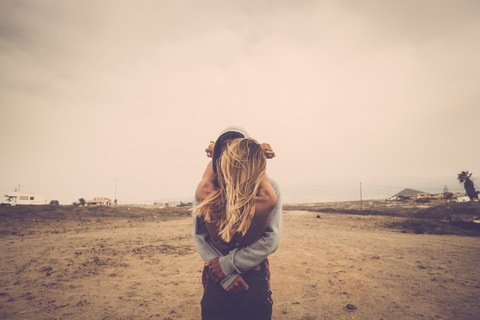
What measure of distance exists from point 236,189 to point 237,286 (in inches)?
27.6

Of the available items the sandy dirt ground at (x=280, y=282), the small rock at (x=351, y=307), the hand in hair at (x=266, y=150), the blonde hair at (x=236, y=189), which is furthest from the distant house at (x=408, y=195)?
the blonde hair at (x=236, y=189)

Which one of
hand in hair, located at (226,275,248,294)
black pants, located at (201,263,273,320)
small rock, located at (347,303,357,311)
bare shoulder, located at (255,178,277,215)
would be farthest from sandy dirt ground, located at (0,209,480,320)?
bare shoulder, located at (255,178,277,215)

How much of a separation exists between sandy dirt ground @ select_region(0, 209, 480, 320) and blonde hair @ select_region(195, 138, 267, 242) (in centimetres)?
322

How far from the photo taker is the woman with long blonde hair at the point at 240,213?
1644mm

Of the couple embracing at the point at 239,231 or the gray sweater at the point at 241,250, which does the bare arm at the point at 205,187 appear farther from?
the gray sweater at the point at 241,250

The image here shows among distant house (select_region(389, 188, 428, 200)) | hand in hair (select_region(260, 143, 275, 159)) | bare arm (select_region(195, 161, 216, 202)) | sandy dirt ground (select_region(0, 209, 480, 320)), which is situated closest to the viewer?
bare arm (select_region(195, 161, 216, 202))

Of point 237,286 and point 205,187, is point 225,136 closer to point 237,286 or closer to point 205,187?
point 205,187

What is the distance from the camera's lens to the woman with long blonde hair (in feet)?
5.39

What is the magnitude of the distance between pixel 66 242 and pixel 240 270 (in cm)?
1137

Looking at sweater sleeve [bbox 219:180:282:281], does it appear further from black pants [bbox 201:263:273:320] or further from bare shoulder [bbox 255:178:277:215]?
bare shoulder [bbox 255:178:277:215]

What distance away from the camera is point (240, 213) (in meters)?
1.64

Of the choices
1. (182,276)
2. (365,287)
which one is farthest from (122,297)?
(365,287)

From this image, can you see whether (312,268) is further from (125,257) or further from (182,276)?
(125,257)

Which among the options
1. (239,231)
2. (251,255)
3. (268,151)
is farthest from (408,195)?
(239,231)
